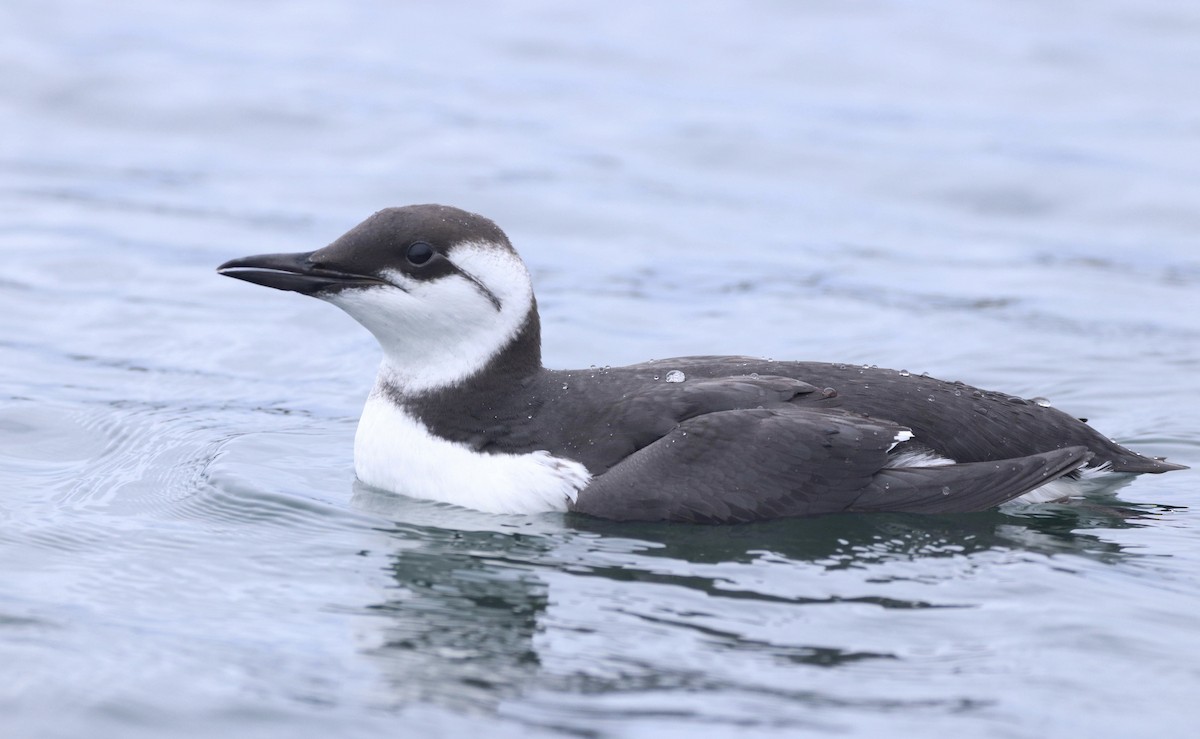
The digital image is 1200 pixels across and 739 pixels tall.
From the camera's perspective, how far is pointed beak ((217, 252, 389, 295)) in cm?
708

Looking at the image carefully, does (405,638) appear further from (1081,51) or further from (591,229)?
(1081,51)

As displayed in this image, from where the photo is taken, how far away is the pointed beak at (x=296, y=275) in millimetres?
7078

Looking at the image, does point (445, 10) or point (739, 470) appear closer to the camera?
point (739, 470)

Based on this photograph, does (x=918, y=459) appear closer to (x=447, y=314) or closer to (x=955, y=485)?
(x=955, y=485)

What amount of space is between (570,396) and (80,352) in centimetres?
445

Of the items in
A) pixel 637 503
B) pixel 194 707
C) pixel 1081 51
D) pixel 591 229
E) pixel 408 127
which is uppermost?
pixel 1081 51

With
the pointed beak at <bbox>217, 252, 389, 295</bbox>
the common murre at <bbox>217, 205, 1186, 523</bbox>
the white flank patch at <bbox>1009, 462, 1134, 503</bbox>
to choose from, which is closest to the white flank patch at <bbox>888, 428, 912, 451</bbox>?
the common murre at <bbox>217, 205, 1186, 523</bbox>

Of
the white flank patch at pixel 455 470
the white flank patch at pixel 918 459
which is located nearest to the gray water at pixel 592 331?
the white flank patch at pixel 455 470

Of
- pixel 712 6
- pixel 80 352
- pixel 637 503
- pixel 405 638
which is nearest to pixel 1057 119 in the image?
pixel 712 6

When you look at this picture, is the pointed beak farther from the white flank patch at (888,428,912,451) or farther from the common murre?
the white flank patch at (888,428,912,451)

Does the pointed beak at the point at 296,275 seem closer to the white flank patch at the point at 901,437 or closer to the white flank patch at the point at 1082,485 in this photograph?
the white flank patch at the point at 901,437

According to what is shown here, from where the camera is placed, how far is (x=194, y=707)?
5316mm

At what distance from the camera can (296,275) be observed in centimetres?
709

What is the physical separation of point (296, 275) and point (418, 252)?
518 mm
